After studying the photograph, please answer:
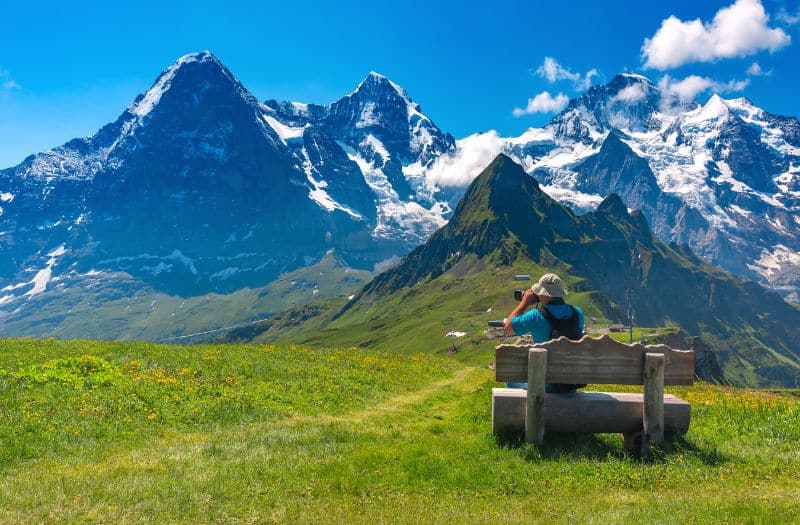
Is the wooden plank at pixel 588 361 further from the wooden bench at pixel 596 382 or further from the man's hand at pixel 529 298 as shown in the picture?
the man's hand at pixel 529 298

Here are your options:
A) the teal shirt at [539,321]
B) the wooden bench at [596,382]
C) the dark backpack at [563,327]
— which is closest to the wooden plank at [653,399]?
the wooden bench at [596,382]

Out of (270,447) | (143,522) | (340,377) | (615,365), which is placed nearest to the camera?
(143,522)

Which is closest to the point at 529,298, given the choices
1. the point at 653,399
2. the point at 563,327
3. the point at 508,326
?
the point at 508,326

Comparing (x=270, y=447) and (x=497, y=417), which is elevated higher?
(x=497, y=417)

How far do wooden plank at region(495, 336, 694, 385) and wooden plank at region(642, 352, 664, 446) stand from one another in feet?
0.58

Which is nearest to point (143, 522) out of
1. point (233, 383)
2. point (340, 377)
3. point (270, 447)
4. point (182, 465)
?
point (182, 465)

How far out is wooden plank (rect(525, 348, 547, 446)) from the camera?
40.9 ft

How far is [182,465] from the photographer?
1302 centimetres

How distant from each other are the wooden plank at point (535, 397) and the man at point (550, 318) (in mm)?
987

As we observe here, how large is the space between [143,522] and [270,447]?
17.2ft

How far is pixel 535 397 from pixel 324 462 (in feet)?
15.9

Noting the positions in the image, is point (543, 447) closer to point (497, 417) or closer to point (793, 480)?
point (497, 417)

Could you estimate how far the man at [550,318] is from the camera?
530 inches

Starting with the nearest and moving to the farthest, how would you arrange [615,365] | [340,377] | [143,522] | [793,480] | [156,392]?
[143,522]
[793,480]
[615,365]
[156,392]
[340,377]
